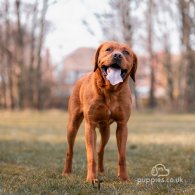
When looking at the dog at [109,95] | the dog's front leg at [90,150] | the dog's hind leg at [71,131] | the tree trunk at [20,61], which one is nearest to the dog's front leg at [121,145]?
the dog at [109,95]

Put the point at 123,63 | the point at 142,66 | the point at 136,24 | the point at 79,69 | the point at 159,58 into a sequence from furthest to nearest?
the point at 79,69
the point at 142,66
the point at 159,58
the point at 136,24
the point at 123,63

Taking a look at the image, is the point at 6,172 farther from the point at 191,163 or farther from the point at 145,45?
the point at 145,45

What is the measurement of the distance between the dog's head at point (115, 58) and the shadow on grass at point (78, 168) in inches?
55.1

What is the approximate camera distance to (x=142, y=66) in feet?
144

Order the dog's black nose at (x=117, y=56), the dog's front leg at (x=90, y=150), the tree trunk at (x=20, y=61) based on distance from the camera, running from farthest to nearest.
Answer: the tree trunk at (x=20, y=61) → the dog's front leg at (x=90, y=150) → the dog's black nose at (x=117, y=56)

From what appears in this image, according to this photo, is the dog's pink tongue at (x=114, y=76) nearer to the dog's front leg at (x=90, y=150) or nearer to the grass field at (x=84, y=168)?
the dog's front leg at (x=90, y=150)

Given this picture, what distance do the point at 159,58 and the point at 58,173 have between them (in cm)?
3569

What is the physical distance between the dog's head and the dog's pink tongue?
0.05 meters

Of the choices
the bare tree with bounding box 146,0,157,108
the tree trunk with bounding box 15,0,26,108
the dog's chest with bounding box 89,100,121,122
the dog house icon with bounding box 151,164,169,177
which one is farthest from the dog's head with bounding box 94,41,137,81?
the bare tree with bounding box 146,0,157,108

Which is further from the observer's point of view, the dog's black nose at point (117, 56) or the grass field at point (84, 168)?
the dog's black nose at point (117, 56)

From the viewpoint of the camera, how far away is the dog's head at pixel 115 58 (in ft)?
17.9

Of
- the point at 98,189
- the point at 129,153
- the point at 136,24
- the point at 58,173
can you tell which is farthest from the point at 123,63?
the point at 136,24

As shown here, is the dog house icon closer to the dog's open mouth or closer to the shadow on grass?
the shadow on grass

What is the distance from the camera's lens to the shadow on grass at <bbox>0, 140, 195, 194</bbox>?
4902mm
